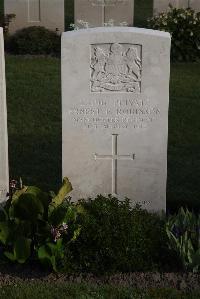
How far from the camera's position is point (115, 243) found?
5.74 metres

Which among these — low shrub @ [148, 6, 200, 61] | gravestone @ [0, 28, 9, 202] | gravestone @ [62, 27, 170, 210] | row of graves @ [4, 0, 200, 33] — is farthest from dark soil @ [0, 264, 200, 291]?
row of graves @ [4, 0, 200, 33]

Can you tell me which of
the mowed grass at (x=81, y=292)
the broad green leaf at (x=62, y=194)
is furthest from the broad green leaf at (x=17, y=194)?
the mowed grass at (x=81, y=292)

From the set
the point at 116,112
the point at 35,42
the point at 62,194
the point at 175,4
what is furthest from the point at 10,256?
the point at 175,4

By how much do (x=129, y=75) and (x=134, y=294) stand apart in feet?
6.78

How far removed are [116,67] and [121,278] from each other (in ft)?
6.32

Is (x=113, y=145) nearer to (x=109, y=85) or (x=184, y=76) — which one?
(x=109, y=85)

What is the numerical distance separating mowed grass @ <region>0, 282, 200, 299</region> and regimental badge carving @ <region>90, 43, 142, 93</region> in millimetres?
1890

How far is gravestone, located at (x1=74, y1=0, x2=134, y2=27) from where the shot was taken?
624 inches

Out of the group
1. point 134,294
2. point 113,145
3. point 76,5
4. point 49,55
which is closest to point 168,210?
point 113,145

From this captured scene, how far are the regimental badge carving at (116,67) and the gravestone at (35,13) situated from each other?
32.2ft

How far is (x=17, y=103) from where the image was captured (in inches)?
441

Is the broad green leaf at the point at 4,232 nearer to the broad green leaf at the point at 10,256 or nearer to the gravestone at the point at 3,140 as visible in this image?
the broad green leaf at the point at 10,256

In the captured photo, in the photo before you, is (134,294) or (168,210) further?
(168,210)

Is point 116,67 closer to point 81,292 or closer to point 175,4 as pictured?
point 81,292
